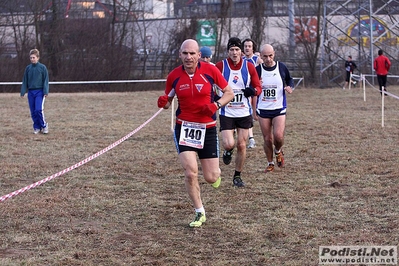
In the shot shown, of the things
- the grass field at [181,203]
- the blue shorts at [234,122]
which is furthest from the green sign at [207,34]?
the blue shorts at [234,122]

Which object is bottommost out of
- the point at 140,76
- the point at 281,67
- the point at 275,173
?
the point at 140,76

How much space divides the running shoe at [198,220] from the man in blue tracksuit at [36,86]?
10.0m

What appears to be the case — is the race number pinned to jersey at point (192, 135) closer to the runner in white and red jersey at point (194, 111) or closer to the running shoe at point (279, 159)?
the runner in white and red jersey at point (194, 111)

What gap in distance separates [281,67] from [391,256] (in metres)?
5.16

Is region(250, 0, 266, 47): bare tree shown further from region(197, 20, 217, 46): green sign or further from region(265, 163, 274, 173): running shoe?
region(265, 163, 274, 173): running shoe

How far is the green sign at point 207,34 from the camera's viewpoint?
4391cm

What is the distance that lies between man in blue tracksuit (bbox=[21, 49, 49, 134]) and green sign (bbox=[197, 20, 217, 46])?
27519 millimetres

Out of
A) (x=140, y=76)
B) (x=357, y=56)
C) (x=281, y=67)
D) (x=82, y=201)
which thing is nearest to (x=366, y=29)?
(x=357, y=56)

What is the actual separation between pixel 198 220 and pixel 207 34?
37.5 meters

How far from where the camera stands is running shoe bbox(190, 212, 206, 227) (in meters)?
7.46

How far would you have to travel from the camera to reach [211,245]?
672 centimetres

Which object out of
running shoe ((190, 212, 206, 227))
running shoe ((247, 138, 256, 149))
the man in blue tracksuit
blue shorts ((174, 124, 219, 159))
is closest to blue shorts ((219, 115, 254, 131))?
blue shorts ((174, 124, 219, 159))

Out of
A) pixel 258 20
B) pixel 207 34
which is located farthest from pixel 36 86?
pixel 258 20

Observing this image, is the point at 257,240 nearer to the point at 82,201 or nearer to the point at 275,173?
the point at 82,201
